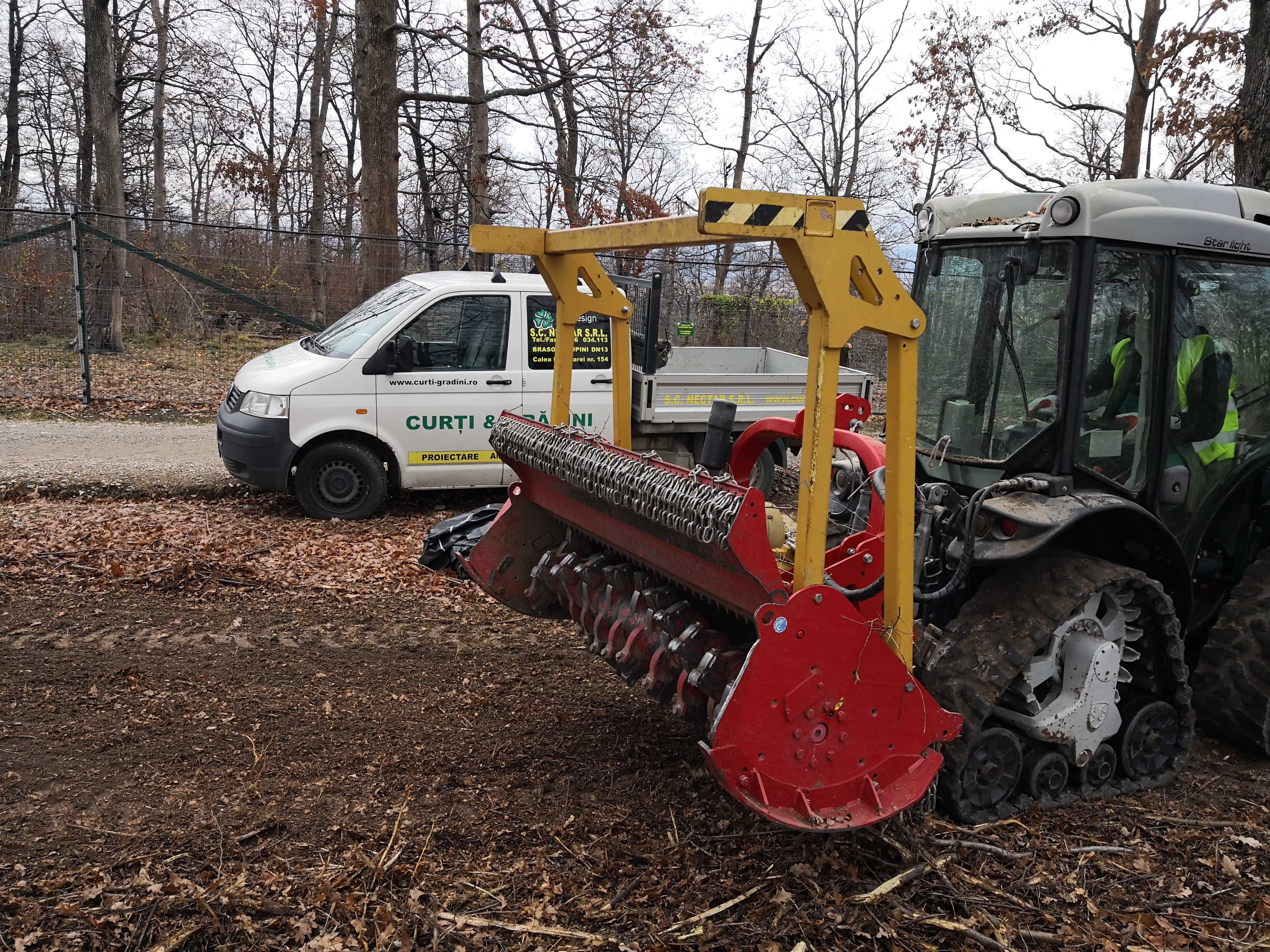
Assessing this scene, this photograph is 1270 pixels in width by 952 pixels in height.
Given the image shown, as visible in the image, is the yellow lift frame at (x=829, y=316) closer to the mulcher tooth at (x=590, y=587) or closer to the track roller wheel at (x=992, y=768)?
the track roller wheel at (x=992, y=768)

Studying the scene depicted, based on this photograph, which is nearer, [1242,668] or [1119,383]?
[1119,383]

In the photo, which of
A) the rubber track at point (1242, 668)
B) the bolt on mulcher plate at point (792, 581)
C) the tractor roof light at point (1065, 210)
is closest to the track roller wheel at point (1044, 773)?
the bolt on mulcher plate at point (792, 581)

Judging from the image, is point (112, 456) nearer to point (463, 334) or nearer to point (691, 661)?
point (463, 334)

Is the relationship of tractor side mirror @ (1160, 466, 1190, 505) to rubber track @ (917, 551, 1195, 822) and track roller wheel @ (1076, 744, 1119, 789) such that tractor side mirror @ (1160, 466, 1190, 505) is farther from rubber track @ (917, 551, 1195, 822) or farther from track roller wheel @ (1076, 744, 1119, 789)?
track roller wheel @ (1076, 744, 1119, 789)

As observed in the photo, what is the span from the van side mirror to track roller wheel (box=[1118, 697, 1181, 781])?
6.00m

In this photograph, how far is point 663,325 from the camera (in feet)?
48.8

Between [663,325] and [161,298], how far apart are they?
276 inches

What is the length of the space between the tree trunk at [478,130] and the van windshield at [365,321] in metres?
8.05

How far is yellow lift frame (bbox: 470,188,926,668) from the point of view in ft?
9.36

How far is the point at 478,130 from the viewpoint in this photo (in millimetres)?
17094

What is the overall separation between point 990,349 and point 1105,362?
440mm

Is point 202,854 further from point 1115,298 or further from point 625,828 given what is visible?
point 1115,298

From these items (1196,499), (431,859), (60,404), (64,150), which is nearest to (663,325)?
(60,404)

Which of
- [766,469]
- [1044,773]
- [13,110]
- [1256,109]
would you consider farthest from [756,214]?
[13,110]
